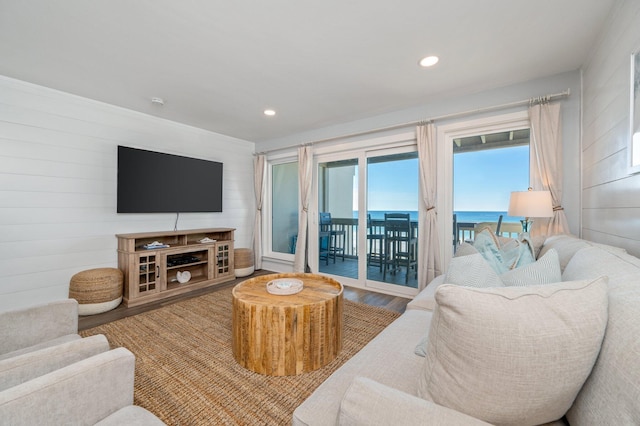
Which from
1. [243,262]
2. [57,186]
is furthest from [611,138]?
[57,186]

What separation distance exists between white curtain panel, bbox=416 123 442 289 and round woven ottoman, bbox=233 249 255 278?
282 centimetres

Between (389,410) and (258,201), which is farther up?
(258,201)

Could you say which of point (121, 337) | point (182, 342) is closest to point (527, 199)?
point (182, 342)

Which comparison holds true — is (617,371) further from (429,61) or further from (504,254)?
(429,61)

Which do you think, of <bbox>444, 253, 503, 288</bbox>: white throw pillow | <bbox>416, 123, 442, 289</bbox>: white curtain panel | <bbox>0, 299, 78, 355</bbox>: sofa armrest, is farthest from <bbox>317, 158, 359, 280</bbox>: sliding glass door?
<bbox>0, 299, 78, 355</bbox>: sofa armrest

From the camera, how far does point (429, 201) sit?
123 inches

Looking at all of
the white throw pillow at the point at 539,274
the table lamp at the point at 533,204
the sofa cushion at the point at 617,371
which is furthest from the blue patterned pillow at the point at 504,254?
the sofa cushion at the point at 617,371

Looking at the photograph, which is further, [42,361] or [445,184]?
[445,184]

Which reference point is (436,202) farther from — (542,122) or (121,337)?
(121,337)

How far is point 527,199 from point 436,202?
3.26ft

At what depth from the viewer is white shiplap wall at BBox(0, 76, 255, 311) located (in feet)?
8.84

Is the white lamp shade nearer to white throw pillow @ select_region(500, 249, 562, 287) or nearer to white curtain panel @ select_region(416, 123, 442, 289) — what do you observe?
white curtain panel @ select_region(416, 123, 442, 289)

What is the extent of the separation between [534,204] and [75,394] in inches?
120

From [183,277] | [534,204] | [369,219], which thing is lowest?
[183,277]
